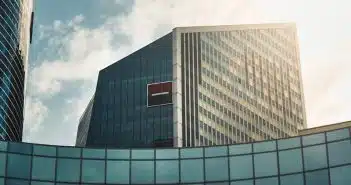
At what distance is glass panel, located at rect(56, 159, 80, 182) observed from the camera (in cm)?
6700

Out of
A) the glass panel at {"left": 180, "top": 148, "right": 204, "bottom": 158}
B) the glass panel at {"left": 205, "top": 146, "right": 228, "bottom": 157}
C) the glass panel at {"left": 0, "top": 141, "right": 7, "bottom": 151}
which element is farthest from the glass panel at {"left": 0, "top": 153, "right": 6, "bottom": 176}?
the glass panel at {"left": 205, "top": 146, "right": 228, "bottom": 157}

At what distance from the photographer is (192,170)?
6888cm

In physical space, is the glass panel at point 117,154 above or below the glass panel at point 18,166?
above

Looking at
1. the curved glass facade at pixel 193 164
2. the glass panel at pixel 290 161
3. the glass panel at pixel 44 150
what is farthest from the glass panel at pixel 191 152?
the glass panel at pixel 44 150

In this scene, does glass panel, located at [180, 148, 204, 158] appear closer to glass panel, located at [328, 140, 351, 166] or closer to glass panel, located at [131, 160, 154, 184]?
glass panel, located at [131, 160, 154, 184]

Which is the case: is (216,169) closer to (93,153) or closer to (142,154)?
(142,154)

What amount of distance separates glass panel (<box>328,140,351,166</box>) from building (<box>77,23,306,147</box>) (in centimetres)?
9617

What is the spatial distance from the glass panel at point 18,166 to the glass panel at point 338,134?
26784mm

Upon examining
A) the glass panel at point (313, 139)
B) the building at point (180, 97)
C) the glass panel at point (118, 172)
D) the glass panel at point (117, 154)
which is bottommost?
the glass panel at point (118, 172)

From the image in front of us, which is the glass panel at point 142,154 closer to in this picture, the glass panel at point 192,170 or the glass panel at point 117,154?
the glass panel at point 117,154

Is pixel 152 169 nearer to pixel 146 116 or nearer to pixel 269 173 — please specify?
pixel 269 173

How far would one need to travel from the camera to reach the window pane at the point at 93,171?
67.8 m

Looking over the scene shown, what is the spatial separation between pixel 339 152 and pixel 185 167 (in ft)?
47.6

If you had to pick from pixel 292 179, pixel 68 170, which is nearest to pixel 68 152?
pixel 68 170
